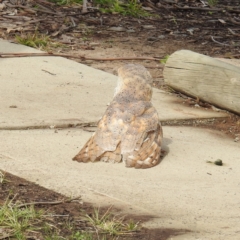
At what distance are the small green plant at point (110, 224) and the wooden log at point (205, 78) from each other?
125 inches

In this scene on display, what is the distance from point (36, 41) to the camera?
1034cm

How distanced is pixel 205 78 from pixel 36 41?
286 cm

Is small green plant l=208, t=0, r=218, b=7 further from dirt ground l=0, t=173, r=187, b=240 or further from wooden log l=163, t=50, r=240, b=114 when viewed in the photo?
dirt ground l=0, t=173, r=187, b=240

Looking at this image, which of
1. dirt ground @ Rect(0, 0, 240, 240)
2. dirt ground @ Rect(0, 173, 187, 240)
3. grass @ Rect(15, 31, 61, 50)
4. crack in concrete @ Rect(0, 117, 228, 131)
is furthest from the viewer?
dirt ground @ Rect(0, 0, 240, 240)

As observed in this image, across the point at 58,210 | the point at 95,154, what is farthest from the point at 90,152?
the point at 58,210

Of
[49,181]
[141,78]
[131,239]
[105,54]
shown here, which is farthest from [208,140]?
[105,54]

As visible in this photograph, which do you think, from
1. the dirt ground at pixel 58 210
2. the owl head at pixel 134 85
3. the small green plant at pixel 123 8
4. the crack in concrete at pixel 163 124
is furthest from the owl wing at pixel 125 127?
the small green plant at pixel 123 8

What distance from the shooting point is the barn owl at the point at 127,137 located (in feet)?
19.9

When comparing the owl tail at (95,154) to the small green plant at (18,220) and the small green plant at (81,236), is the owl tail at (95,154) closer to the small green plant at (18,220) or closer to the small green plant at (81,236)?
the small green plant at (18,220)

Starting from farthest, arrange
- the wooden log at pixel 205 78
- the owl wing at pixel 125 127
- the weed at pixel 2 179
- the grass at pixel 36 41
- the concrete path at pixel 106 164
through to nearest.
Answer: the grass at pixel 36 41 → the wooden log at pixel 205 78 → the owl wing at pixel 125 127 → the weed at pixel 2 179 → the concrete path at pixel 106 164

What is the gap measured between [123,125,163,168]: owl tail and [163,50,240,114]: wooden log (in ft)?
6.20

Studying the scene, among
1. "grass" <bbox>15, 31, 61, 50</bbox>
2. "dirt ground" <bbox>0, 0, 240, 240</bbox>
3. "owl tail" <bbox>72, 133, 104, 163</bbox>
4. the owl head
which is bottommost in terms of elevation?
"dirt ground" <bbox>0, 0, 240, 240</bbox>

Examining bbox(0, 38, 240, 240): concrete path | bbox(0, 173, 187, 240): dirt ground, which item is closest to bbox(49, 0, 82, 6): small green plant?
bbox(0, 38, 240, 240): concrete path

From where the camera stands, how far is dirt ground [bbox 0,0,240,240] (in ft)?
34.6
